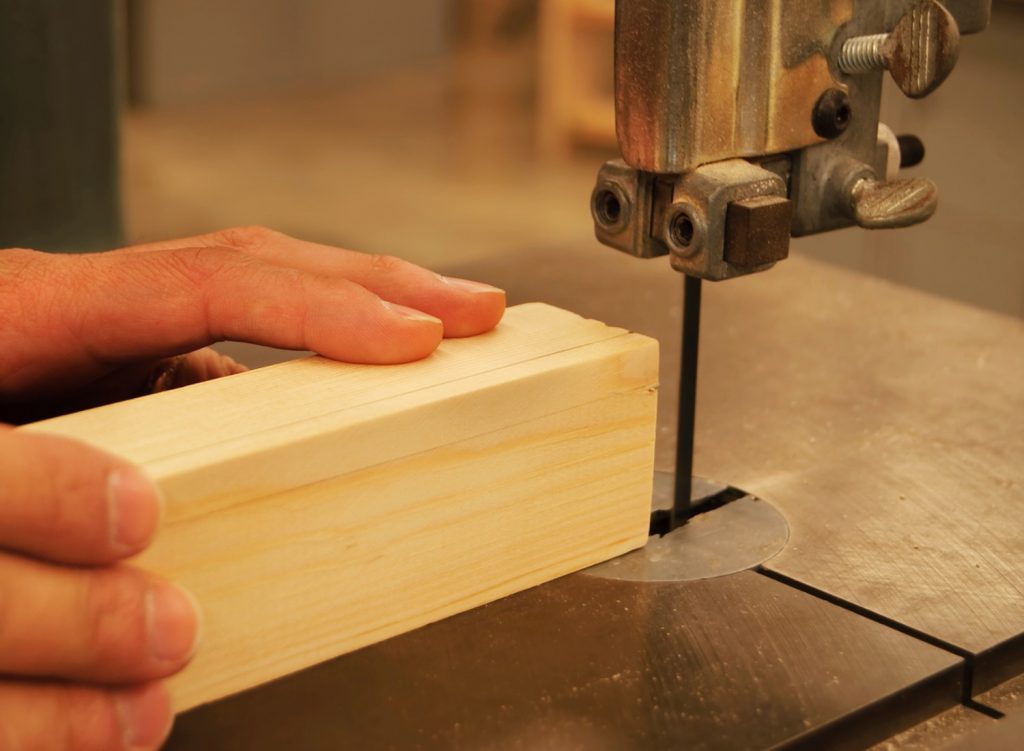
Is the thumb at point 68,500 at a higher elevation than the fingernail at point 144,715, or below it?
higher

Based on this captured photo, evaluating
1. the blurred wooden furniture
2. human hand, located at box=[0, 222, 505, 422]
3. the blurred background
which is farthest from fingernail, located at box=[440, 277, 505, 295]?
the blurred wooden furniture

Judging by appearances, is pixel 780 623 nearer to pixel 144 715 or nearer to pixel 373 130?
pixel 144 715

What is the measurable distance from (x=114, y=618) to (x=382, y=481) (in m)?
0.18

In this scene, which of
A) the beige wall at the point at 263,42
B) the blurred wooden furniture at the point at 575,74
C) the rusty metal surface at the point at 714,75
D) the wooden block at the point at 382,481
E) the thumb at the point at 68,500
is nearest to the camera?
the thumb at the point at 68,500

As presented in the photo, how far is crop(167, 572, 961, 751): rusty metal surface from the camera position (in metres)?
0.73

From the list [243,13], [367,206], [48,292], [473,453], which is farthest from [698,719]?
[243,13]

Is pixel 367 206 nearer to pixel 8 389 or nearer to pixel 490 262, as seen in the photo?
pixel 490 262

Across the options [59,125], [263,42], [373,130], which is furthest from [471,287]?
[263,42]

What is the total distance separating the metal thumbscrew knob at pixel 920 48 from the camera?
862 mm

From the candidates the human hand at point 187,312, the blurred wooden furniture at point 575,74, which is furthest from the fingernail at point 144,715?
the blurred wooden furniture at point 575,74

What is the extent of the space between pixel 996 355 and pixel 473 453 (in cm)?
69

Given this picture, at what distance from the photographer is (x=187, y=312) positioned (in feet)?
2.86

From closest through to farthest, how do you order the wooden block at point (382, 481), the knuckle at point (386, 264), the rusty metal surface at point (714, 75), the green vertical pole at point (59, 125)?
1. the wooden block at point (382, 481)
2. the rusty metal surface at point (714, 75)
3. the knuckle at point (386, 264)
4. the green vertical pole at point (59, 125)

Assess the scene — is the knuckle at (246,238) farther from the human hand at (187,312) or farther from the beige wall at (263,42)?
the beige wall at (263,42)
